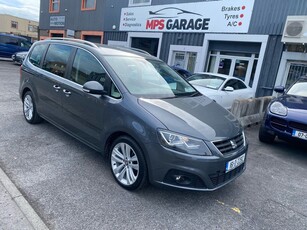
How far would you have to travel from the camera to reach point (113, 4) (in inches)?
643

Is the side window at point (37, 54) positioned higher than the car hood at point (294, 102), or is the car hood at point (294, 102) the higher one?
the side window at point (37, 54)

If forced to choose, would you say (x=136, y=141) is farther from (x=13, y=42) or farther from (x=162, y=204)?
(x=13, y=42)

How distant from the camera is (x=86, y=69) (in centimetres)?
369

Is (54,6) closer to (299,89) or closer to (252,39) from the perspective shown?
(252,39)

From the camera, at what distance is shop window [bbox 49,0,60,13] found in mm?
22356

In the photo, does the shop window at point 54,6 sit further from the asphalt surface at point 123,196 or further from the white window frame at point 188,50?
the asphalt surface at point 123,196

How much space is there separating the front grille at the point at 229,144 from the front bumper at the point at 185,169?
0.23 ft

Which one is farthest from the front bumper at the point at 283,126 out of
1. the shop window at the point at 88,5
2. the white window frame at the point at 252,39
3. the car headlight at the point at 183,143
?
the shop window at the point at 88,5

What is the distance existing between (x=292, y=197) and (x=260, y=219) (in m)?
0.91

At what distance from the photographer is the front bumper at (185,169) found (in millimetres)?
2627

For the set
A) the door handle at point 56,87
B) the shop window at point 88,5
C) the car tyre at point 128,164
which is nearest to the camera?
the car tyre at point 128,164

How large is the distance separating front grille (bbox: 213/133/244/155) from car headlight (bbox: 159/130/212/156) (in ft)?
0.60

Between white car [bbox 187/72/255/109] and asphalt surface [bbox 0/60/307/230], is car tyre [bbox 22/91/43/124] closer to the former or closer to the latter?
asphalt surface [bbox 0/60/307/230]

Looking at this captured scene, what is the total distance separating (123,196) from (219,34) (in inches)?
394
